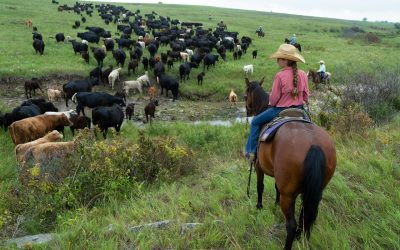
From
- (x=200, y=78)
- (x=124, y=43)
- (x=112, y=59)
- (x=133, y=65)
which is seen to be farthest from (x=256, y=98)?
(x=124, y=43)

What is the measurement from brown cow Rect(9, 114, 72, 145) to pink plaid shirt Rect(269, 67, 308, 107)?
973 centimetres

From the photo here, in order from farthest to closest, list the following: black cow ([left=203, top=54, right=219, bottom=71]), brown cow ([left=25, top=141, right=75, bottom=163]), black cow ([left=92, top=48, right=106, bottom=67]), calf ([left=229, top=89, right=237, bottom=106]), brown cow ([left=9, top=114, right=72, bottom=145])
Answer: black cow ([left=203, top=54, right=219, bottom=71]) → black cow ([left=92, top=48, right=106, bottom=67]) → calf ([left=229, top=89, right=237, bottom=106]) → brown cow ([left=9, top=114, right=72, bottom=145]) → brown cow ([left=25, top=141, right=75, bottom=163])

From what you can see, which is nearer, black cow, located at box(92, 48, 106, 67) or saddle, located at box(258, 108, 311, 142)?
saddle, located at box(258, 108, 311, 142)

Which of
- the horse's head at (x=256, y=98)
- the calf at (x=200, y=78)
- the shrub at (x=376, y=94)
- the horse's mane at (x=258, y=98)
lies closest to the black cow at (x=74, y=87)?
the calf at (x=200, y=78)

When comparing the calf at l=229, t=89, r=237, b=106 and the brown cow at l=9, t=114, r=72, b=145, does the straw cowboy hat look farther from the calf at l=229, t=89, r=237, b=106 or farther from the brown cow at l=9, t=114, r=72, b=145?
the calf at l=229, t=89, r=237, b=106

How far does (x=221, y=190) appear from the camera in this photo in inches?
271

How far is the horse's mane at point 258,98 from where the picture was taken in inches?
265

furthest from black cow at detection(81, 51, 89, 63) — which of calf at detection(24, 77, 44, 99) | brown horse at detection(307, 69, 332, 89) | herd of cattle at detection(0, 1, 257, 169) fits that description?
brown horse at detection(307, 69, 332, 89)

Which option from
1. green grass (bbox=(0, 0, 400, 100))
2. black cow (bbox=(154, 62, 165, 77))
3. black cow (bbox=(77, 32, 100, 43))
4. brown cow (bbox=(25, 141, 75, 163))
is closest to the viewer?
brown cow (bbox=(25, 141, 75, 163))

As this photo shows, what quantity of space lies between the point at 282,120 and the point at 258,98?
5.96 ft

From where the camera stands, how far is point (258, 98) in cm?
684

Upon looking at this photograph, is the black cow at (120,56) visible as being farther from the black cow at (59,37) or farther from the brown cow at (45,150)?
the brown cow at (45,150)

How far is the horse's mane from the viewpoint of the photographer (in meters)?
6.74

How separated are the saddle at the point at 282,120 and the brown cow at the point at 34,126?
9.86 m
